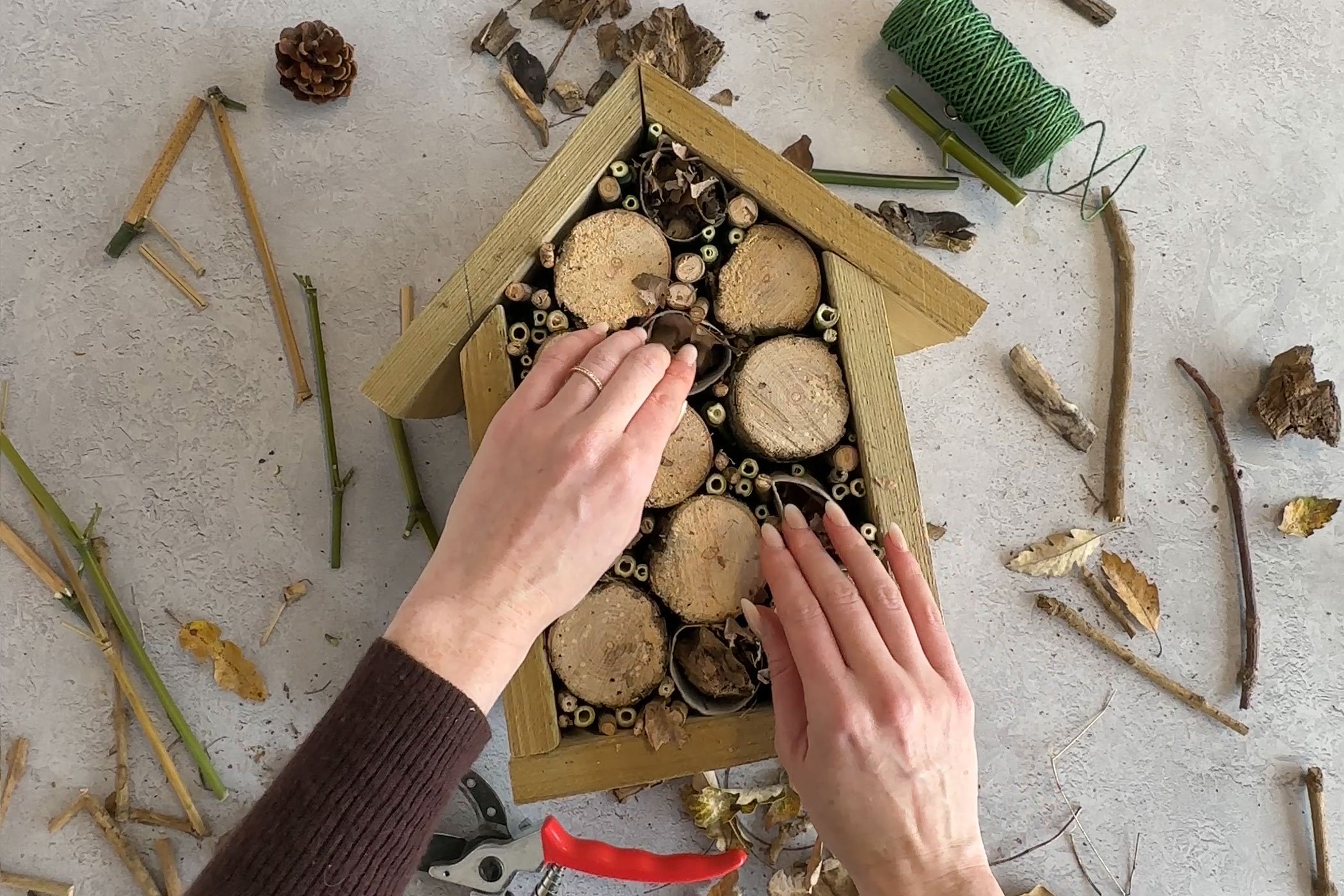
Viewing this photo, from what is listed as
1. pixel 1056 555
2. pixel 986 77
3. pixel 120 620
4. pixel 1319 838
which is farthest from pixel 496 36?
pixel 1319 838

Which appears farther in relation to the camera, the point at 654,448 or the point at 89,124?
the point at 89,124

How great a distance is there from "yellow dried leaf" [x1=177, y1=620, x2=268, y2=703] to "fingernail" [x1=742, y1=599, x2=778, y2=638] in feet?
2.13

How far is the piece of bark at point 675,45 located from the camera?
117 cm

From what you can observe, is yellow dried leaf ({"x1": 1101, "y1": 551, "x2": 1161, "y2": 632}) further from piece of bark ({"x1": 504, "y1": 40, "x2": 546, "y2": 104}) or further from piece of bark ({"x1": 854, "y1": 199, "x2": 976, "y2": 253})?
piece of bark ({"x1": 504, "y1": 40, "x2": 546, "y2": 104})

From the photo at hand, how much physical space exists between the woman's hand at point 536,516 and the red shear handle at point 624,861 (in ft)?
1.04

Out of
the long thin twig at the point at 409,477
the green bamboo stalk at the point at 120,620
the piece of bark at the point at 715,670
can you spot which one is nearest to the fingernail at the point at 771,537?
the piece of bark at the point at 715,670

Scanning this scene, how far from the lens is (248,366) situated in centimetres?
115

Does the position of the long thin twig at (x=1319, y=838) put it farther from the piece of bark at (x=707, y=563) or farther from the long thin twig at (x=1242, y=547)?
the piece of bark at (x=707, y=563)

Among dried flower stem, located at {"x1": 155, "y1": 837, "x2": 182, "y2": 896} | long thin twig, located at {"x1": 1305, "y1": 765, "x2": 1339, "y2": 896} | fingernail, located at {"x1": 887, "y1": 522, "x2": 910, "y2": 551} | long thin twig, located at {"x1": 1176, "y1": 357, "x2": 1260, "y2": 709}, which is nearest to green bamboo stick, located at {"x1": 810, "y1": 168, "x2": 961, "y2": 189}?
long thin twig, located at {"x1": 1176, "y1": 357, "x2": 1260, "y2": 709}

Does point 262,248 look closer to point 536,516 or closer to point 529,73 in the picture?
point 529,73

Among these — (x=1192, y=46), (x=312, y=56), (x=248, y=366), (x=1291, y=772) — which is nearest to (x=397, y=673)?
(x=248, y=366)

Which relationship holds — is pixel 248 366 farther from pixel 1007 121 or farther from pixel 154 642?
pixel 1007 121

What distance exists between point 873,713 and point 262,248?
0.91m

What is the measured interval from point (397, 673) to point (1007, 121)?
0.96 m
